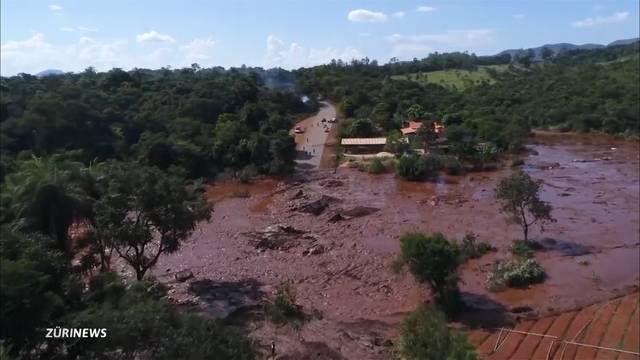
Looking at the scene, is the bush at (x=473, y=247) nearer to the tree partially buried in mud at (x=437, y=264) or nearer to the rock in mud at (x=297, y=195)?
the tree partially buried in mud at (x=437, y=264)

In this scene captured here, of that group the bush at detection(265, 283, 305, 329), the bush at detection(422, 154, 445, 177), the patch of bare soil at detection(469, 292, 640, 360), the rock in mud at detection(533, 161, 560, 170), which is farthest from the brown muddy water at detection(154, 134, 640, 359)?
the rock in mud at detection(533, 161, 560, 170)

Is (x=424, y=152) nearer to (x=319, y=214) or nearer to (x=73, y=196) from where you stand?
(x=319, y=214)

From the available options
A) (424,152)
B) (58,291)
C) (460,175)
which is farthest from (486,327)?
(424,152)

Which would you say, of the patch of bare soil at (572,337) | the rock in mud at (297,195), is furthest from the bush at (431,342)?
the rock in mud at (297,195)

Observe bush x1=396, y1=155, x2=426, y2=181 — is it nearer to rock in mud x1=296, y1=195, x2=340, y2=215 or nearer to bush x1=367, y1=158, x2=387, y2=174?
bush x1=367, y1=158, x2=387, y2=174

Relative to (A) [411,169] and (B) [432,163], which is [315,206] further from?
(B) [432,163]

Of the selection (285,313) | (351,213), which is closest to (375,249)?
(351,213)
